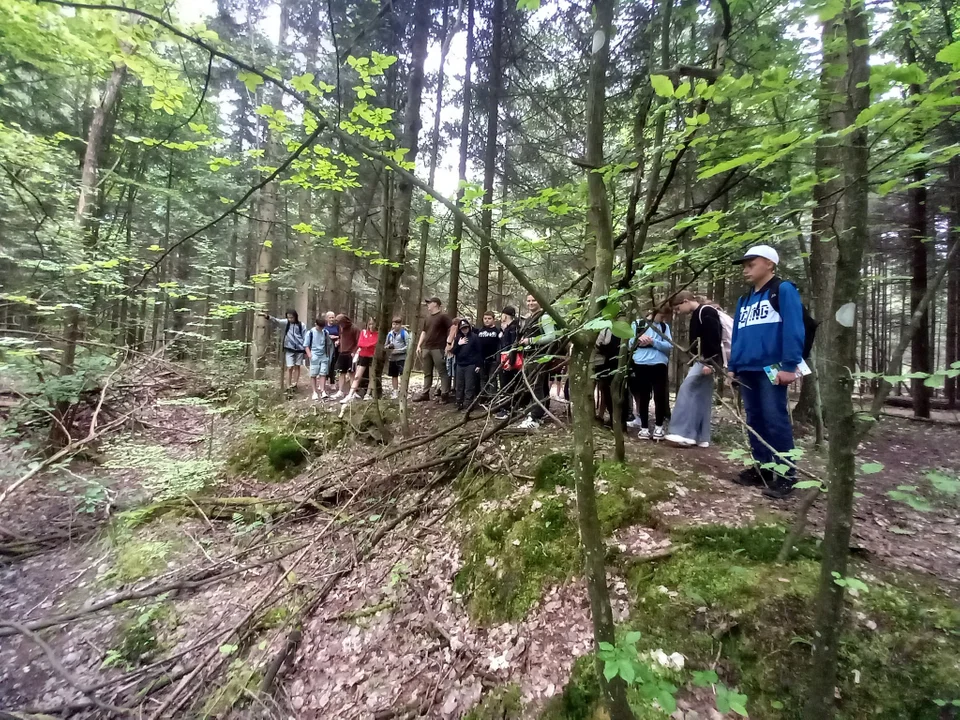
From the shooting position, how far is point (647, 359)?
5.85 meters

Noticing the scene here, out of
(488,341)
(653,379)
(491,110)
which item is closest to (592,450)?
(653,379)

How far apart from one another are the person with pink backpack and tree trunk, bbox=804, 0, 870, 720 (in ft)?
9.11

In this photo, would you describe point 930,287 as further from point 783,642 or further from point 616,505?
point 616,505

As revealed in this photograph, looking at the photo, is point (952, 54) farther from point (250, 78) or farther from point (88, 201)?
point (88, 201)


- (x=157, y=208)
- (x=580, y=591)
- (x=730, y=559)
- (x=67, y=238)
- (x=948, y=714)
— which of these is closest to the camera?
(x=948, y=714)

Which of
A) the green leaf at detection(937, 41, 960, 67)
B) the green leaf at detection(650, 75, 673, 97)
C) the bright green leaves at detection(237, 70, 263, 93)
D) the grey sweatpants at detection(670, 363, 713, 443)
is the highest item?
the bright green leaves at detection(237, 70, 263, 93)

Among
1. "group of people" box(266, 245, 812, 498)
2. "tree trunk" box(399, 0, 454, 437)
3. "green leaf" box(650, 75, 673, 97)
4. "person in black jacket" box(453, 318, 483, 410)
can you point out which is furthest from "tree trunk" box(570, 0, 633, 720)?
"person in black jacket" box(453, 318, 483, 410)

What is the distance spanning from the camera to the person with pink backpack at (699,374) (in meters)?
4.86

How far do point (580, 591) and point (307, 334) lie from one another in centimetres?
886

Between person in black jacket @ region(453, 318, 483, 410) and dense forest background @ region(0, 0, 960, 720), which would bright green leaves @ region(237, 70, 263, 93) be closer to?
dense forest background @ region(0, 0, 960, 720)

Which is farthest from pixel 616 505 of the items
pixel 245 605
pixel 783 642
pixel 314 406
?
pixel 314 406

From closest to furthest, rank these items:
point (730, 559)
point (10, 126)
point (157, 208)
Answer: point (730, 559), point (10, 126), point (157, 208)

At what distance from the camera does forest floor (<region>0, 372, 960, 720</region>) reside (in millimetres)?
2812

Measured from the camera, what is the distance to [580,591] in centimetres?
354
